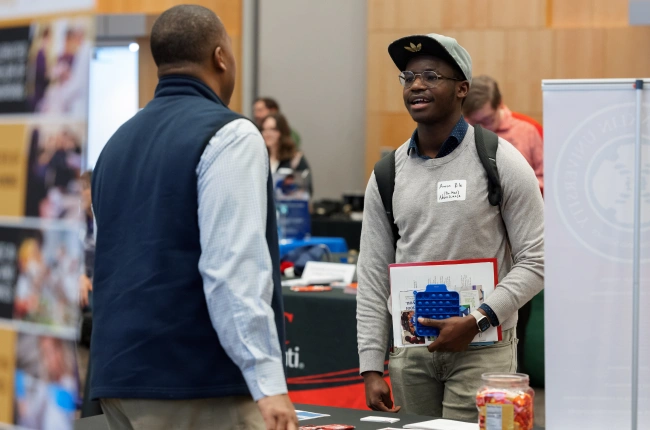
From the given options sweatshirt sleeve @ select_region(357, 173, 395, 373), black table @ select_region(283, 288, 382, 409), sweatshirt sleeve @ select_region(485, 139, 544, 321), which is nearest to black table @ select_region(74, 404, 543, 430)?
sweatshirt sleeve @ select_region(357, 173, 395, 373)

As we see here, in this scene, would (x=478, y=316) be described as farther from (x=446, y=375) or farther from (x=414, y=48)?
(x=414, y=48)

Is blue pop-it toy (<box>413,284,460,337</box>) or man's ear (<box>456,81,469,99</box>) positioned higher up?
man's ear (<box>456,81,469,99</box>)

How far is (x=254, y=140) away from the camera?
6.19 feet

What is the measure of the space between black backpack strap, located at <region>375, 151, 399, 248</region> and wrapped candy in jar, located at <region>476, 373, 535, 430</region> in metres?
0.86

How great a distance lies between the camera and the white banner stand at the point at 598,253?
1857 millimetres

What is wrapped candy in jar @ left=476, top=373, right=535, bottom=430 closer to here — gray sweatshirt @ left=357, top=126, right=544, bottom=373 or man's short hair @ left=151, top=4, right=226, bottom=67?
gray sweatshirt @ left=357, top=126, right=544, bottom=373

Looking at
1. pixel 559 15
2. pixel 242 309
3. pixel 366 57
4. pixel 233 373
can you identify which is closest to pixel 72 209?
pixel 242 309

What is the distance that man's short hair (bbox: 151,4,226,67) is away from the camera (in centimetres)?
200

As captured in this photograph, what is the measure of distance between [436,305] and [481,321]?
13 cm

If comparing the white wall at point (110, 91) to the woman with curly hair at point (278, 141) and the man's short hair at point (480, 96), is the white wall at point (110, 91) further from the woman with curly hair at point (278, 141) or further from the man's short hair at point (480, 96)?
the man's short hair at point (480, 96)

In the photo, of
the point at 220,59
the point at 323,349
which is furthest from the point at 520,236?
the point at 323,349

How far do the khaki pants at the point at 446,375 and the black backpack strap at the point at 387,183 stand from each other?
0.38 m

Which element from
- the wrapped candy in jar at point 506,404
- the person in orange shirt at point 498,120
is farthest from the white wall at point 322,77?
the wrapped candy in jar at point 506,404

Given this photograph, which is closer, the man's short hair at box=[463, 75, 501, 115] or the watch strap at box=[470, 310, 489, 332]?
the watch strap at box=[470, 310, 489, 332]
